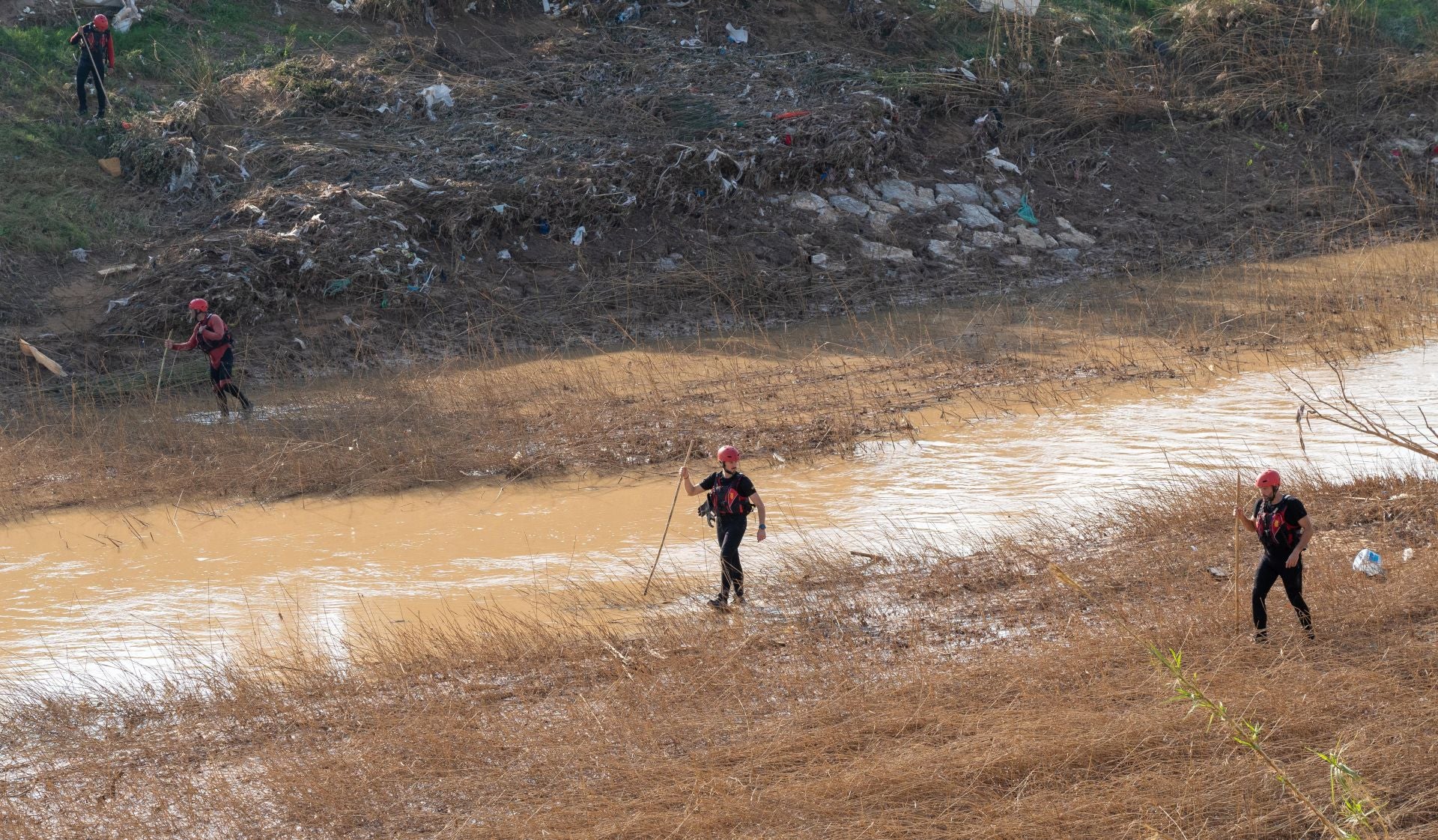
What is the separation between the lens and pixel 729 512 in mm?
7980

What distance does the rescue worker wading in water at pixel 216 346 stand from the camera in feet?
42.4

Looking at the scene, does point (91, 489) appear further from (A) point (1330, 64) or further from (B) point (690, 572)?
(A) point (1330, 64)

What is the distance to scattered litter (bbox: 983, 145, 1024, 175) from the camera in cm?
2038

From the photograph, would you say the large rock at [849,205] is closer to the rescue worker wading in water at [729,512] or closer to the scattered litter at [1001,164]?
the scattered litter at [1001,164]

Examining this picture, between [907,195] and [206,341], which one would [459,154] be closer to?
[206,341]

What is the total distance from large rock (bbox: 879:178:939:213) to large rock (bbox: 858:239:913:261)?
1051 mm

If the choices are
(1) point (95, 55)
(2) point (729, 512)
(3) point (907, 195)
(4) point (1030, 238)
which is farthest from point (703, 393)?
(1) point (95, 55)

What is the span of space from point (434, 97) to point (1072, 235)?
11.0 m

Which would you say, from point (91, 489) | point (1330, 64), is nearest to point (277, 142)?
point (91, 489)

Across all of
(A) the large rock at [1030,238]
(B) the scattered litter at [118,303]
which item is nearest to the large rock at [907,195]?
(A) the large rock at [1030,238]

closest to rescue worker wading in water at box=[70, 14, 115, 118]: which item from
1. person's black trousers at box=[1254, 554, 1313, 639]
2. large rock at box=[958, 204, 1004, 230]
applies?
large rock at box=[958, 204, 1004, 230]

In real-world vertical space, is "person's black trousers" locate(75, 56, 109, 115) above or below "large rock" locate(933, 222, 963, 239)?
above

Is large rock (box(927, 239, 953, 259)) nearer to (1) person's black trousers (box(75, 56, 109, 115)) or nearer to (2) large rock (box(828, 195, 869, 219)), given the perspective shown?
(2) large rock (box(828, 195, 869, 219))

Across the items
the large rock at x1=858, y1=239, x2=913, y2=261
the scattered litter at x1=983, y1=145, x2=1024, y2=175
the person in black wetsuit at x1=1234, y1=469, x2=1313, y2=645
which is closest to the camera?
the person in black wetsuit at x1=1234, y1=469, x2=1313, y2=645
